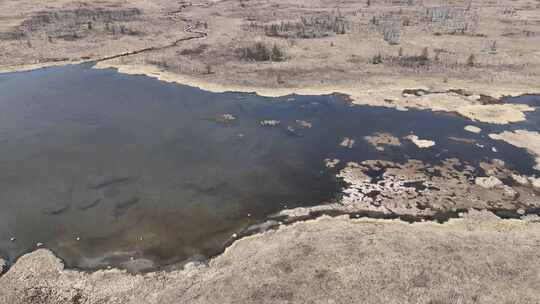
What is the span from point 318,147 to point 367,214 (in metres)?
6.52

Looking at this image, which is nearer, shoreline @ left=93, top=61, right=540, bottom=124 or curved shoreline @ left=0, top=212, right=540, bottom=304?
curved shoreline @ left=0, top=212, right=540, bottom=304

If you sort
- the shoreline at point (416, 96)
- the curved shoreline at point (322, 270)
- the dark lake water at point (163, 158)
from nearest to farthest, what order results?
the curved shoreline at point (322, 270), the dark lake water at point (163, 158), the shoreline at point (416, 96)

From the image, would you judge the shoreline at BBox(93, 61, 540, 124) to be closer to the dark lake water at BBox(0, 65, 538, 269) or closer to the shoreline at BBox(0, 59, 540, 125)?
the shoreline at BBox(0, 59, 540, 125)

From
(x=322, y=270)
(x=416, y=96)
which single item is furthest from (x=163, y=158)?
(x=416, y=96)

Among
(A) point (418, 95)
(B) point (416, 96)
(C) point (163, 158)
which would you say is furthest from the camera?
(A) point (418, 95)

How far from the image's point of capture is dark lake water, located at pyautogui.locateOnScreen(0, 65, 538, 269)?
54.8 feet

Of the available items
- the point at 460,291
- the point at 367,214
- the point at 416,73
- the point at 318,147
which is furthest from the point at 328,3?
the point at 460,291

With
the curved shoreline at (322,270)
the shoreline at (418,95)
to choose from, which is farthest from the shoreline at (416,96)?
the curved shoreline at (322,270)

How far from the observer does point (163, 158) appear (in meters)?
22.0

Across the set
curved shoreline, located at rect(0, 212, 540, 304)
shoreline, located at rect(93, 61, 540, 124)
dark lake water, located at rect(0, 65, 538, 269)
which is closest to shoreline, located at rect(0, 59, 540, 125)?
shoreline, located at rect(93, 61, 540, 124)

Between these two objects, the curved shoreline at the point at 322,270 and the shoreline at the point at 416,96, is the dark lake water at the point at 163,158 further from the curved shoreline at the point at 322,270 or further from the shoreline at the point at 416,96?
Answer: the curved shoreline at the point at 322,270

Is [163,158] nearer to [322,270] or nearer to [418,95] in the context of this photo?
[322,270]

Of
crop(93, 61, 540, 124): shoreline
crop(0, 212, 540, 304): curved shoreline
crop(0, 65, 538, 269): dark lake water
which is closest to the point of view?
crop(0, 212, 540, 304): curved shoreline

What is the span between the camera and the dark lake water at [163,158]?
16.7 meters
